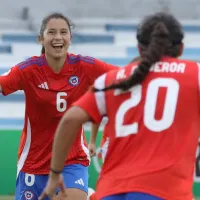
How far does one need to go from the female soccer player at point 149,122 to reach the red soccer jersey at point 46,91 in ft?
6.67

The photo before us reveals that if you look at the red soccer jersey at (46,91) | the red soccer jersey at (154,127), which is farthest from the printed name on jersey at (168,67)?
the red soccer jersey at (46,91)

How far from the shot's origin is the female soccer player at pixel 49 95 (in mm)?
5820

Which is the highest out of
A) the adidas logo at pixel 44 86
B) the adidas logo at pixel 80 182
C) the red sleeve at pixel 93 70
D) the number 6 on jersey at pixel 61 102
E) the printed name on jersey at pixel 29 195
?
the red sleeve at pixel 93 70

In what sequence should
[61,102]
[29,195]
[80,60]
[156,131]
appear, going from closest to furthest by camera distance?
[156,131], [61,102], [80,60], [29,195]

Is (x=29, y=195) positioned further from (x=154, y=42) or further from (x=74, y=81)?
(x=154, y=42)

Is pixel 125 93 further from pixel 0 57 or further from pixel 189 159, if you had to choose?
pixel 0 57

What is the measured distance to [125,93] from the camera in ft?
12.3

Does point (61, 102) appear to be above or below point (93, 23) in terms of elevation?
above

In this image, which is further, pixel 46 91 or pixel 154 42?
pixel 46 91

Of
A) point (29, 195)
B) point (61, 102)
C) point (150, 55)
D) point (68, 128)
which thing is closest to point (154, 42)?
point (150, 55)

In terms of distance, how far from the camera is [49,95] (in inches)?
229

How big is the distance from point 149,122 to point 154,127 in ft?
0.10

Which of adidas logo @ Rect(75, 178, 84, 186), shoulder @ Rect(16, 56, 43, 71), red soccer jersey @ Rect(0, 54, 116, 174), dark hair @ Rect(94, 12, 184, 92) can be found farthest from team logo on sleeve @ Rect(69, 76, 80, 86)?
dark hair @ Rect(94, 12, 184, 92)

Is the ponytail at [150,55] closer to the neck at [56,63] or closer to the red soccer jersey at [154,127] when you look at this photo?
the red soccer jersey at [154,127]
